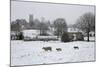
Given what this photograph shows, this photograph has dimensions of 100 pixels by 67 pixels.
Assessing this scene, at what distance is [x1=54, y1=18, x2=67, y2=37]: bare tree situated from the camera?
2453 mm

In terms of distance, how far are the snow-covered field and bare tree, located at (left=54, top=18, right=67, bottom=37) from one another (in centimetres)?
13

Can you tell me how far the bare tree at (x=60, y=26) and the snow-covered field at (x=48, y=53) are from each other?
135 millimetres

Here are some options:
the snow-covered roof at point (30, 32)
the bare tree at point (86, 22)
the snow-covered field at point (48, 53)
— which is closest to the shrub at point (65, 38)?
the snow-covered field at point (48, 53)

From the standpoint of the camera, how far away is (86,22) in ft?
8.54

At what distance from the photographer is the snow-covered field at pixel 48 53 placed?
227 cm

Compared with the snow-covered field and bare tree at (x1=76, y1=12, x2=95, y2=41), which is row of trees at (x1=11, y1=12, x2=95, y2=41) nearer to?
bare tree at (x1=76, y1=12, x2=95, y2=41)

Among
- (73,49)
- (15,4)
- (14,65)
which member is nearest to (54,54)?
(73,49)

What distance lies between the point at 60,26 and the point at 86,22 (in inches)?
15.7

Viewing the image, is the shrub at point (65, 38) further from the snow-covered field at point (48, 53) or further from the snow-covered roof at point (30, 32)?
the snow-covered roof at point (30, 32)

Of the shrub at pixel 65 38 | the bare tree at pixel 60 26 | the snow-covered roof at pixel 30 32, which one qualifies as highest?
the bare tree at pixel 60 26

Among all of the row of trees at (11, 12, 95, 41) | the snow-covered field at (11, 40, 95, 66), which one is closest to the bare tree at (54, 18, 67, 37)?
the row of trees at (11, 12, 95, 41)
